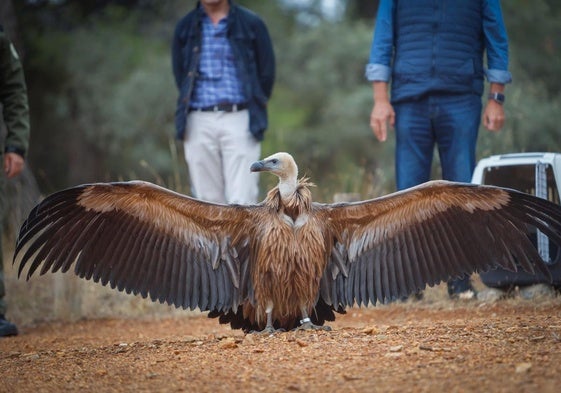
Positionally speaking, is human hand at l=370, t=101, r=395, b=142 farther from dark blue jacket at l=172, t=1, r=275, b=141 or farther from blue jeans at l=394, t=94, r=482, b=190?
dark blue jacket at l=172, t=1, r=275, b=141

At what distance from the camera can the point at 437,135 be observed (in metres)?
7.94

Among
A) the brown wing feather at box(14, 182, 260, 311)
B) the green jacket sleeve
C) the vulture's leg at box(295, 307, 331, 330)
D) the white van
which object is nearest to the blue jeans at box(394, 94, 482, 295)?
the white van

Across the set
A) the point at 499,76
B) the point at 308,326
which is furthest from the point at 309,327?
the point at 499,76

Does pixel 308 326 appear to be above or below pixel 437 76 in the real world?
below

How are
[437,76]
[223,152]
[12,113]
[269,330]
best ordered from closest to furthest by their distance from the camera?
1. [269,330]
2. [437,76]
3. [12,113]
4. [223,152]

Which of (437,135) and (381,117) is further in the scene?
(381,117)

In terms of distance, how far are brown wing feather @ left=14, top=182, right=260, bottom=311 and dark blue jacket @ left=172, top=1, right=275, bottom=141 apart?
2382 millimetres

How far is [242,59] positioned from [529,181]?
2761mm

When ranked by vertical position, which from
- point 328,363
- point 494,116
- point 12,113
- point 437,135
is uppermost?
point 12,113

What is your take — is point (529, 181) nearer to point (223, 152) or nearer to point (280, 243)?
point (280, 243)

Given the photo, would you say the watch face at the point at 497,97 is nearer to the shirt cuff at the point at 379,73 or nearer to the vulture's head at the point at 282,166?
the shirt cuff at the point at 379,73

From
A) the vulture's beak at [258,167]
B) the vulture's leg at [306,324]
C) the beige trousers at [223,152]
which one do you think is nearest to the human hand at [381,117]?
the beige trousers at [223,152]

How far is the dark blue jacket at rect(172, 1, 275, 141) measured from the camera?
8.62 meters

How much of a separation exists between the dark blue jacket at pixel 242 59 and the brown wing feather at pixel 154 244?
93.8 inches
